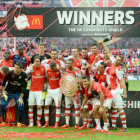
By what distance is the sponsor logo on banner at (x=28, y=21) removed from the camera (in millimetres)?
9383

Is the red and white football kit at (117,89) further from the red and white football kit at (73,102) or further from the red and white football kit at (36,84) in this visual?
the red and white football kit at (36,84)

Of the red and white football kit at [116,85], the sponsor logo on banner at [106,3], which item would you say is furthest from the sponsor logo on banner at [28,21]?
the red and white football kit at [116,85]

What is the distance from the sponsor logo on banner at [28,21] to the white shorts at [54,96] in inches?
125

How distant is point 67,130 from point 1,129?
5.04 feet

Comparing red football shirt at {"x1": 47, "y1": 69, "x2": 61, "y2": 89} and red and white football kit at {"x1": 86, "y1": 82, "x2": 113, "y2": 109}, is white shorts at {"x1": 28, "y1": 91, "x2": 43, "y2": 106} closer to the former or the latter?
red football shirt at {"x1": 47, "y1": 69, "x2": 61, "y2": 89}

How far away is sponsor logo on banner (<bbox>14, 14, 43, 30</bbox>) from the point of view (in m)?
9.38

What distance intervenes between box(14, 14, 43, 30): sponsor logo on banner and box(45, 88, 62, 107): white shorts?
3.19 m

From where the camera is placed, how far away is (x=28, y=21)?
9.39 meters

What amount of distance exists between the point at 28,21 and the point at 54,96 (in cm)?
351

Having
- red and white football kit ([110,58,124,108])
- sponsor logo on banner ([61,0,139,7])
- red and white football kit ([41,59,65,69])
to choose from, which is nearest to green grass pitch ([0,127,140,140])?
red and white football kit ([110,58,124,108])

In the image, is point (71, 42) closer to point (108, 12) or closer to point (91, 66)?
point (108, 12)

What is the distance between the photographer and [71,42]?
22.0m

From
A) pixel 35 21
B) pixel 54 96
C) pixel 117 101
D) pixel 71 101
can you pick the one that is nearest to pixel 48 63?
pixel 54 96

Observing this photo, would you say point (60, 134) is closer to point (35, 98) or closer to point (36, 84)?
point (35, 98)
